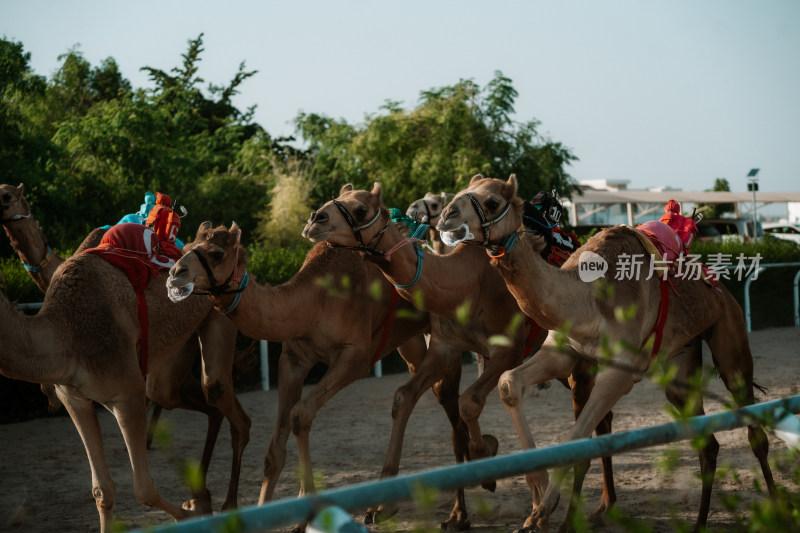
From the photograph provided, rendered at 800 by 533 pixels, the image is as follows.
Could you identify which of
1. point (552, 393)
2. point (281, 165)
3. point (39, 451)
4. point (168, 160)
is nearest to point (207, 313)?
point (39, 451)

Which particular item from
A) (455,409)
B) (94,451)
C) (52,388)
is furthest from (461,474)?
(52,388)

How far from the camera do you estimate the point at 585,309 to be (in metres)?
5.26

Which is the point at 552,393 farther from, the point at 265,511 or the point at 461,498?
the point at 265,511

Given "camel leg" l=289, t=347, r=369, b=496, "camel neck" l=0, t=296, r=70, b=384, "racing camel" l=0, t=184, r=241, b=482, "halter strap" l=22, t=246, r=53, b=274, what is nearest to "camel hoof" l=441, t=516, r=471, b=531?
"camel leg" l=289, t=347, r=369, b=496

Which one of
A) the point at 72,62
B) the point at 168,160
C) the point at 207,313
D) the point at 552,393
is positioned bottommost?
the point at 552,393

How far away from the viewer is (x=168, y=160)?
2084cm

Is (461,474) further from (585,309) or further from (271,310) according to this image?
(271,310)

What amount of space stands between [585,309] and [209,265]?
223 cm

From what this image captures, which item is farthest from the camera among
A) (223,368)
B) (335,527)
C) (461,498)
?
(223,368)

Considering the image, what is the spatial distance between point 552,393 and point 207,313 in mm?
6312

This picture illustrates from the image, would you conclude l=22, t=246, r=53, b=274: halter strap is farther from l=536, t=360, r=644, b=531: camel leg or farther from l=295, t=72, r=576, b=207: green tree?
l=295, t=72, r=576, b=207: green tree

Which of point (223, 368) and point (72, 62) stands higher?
point (72, 62)

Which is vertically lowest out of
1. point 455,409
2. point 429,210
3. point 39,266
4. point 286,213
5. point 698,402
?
point 455,409

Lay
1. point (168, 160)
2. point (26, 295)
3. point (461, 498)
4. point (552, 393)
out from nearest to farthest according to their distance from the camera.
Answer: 1. point (461, 498)
2. point (26, 295)
3. point (552, 393)
4. point (168, 160)
